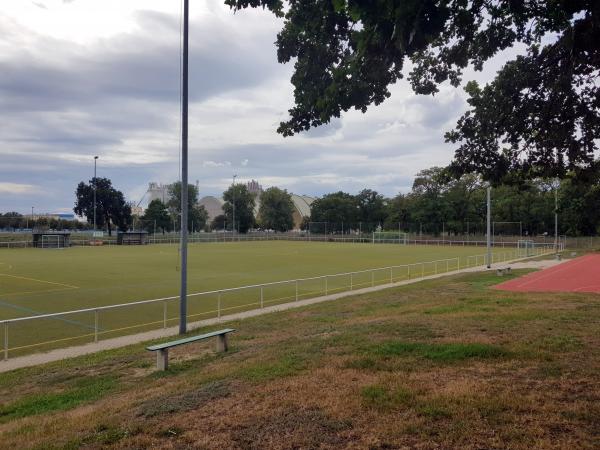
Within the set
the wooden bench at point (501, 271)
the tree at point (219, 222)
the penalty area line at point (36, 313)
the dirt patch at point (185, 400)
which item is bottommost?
the penalty area line at point (36, 313)

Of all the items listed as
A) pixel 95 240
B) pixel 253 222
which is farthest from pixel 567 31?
pixel 253 222

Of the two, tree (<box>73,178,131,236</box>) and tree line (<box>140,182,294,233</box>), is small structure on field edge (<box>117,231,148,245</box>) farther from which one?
tree line (<box>140,182,294,233</box>)

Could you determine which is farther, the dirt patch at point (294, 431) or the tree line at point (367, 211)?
the tree line at point (367, 211)

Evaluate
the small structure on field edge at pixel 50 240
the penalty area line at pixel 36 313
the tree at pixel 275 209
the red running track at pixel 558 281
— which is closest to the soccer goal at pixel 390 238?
the tree at pixel 275 209

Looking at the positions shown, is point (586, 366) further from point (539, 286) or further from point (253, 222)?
point (253, 222)

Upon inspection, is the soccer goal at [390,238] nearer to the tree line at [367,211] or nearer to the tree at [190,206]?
the tree line at [367,211]

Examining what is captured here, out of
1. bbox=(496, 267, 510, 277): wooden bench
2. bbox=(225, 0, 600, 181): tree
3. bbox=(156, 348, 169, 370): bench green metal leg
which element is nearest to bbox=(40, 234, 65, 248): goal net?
bbox=(496, 267, 510, 277): wooden bench

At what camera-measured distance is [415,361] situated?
23.7 feet

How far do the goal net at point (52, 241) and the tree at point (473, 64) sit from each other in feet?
228

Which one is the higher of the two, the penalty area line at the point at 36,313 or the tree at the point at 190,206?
the tree at the point at 190,206

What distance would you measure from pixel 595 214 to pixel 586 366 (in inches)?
283

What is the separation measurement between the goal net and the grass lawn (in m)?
64.4

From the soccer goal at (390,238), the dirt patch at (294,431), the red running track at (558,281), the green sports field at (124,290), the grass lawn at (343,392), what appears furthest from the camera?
the soccer goal at (390,238)

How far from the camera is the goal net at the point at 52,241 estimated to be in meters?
68.2
